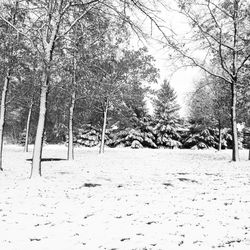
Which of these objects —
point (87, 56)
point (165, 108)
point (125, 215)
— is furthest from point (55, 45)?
point (165, 108)

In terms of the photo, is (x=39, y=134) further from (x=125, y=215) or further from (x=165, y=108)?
(x=165, y=108)

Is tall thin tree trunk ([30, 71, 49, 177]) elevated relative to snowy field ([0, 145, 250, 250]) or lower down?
elevated

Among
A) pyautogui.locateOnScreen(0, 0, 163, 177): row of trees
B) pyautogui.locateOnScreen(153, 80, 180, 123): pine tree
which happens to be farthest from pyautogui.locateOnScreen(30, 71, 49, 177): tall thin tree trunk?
pyautogui.locateOnScreen(153, 80, 180, 123): pine tree

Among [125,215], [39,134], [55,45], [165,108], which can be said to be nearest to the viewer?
[125,215]

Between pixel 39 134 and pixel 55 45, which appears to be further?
pixel 55 45

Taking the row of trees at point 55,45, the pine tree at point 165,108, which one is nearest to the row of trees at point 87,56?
the row of trees at point 55,45

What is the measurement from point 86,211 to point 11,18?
11847 mm

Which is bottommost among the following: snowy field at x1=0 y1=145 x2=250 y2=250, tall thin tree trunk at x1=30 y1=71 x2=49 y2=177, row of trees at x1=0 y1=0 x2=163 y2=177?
snowy field at x1=0 y1=145 x2=250 y2=250

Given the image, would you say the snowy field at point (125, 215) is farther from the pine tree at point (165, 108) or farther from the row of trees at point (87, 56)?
the pine tree at point (165, 108)

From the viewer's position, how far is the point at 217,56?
2181cm

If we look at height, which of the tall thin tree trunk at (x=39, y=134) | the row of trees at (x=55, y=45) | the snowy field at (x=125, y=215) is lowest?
the snowy field at (x=125, y=215)

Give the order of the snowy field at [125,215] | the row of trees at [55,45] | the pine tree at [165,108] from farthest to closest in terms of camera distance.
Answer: the pine tree at [165,108] < the row of trees at [55,45] < the snowy field at [125,215]

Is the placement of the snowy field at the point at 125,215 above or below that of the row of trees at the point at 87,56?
below

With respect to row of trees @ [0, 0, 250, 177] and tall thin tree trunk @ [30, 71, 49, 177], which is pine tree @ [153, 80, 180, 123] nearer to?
row of trees @ [0, 0, 250, 177]
